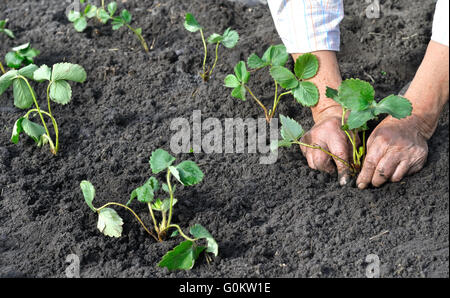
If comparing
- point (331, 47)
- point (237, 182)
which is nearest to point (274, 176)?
point (237, 182)

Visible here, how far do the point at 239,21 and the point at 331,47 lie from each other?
2.32ft

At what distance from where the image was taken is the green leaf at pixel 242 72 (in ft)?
6.38

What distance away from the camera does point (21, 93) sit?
1942 millimetres

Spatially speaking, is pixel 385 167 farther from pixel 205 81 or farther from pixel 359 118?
pixel 205 81

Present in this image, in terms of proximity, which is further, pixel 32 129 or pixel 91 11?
pixel 91 11

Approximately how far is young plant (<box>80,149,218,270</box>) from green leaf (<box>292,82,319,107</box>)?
47 centimetres

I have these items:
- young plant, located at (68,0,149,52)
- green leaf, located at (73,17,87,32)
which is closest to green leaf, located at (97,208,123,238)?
young plant, located at (68,0,149,52)

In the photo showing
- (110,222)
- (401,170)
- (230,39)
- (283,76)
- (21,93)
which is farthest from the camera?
(230,39)

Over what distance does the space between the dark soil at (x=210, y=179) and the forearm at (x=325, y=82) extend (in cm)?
10

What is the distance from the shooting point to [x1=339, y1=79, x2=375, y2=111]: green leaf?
160 cm

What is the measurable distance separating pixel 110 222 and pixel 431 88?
1064 mm

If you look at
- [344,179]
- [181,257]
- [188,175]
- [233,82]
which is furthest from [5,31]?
[344,179]

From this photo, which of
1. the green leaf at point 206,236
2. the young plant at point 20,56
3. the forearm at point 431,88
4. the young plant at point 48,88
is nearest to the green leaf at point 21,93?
the young plant at point 48,88

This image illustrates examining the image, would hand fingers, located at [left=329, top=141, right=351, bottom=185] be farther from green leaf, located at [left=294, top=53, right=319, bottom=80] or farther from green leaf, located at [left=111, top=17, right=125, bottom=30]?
green leaf, located at [left=111, top=17, right=125, bottom=30]
